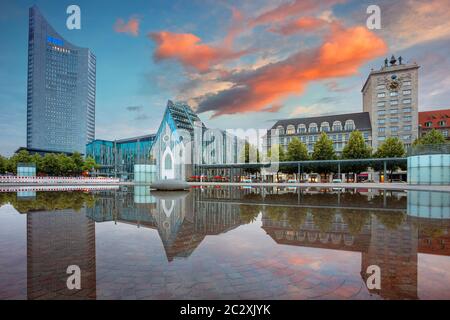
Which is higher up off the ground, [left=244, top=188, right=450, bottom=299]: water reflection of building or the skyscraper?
the skyscraper

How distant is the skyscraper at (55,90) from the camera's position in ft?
538

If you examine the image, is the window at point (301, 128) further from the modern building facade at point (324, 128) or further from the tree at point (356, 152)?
the tree at point (356, 152)

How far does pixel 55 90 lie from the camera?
172m

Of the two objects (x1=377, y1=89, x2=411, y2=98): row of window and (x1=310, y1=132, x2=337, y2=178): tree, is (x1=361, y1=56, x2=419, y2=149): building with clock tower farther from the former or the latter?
(x1=310, y1=132, x2=337, y2=178): tree

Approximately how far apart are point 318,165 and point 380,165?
1476cm

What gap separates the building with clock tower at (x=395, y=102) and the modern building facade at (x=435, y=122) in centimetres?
630

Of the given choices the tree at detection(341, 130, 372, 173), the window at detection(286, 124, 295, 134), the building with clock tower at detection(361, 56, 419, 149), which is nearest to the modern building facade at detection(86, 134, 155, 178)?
the window at detection(286, 124, 295, 134)

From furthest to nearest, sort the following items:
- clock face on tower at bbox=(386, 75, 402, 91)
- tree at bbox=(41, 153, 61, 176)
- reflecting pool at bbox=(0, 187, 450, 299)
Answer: clock face on tower at bbox=(386, 75, 402, 91) < tree at bbox=(41, 153, 61, 176) < reflecting pool at bbox=(0, 187, 450, 299)

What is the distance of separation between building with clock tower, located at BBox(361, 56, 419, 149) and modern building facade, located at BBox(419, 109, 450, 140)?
20.7 feet

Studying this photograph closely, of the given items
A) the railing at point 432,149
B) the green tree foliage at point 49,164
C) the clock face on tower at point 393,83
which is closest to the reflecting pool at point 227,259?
the railing at point 432,149

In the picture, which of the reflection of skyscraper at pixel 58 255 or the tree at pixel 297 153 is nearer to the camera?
the reflection of skyscraper at pixel 58 255

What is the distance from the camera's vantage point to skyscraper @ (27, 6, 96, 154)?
16412 centimetres

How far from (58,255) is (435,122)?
104 meters
